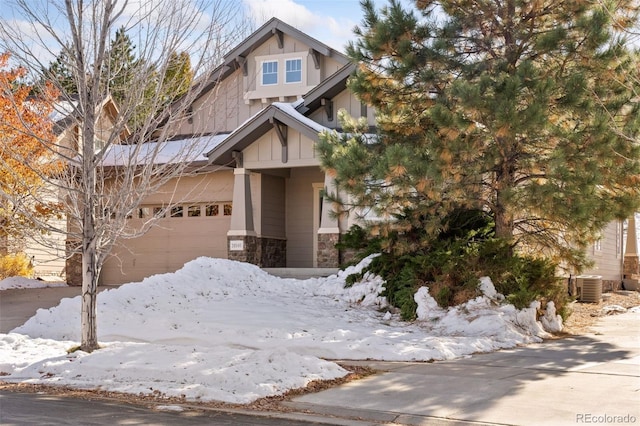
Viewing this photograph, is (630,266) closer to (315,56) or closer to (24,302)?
(315,56)

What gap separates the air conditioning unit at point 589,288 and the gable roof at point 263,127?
8532mm

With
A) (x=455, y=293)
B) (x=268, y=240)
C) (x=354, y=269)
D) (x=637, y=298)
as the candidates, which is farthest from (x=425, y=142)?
(x=637, y=298)

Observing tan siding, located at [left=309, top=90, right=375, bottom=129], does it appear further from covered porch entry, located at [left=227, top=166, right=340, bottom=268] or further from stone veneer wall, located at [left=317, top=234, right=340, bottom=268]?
stone veneer wall, located at [left=317, top=234, right=340, bottom=268]

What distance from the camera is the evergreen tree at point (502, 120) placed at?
41.2 feet

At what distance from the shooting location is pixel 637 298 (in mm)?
23375

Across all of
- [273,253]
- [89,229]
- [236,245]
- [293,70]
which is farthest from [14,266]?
[89,229]

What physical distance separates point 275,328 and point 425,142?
440 centimetres

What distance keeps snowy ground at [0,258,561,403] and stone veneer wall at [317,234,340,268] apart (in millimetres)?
2241

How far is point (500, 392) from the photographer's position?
27.1 ft

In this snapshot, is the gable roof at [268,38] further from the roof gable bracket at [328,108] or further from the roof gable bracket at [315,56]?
the roof gable bracket at [328,108]

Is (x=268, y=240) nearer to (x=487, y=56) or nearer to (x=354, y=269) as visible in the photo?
(x=354, y=269)

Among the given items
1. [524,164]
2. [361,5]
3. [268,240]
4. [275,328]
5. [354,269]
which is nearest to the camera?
[275,328]

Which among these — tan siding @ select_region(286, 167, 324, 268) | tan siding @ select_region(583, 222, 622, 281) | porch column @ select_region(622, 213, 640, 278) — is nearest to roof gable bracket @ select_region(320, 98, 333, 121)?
tan siding @ select_region(286, 167, 324, 268)

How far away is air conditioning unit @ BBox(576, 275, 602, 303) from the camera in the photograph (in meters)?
20.9
